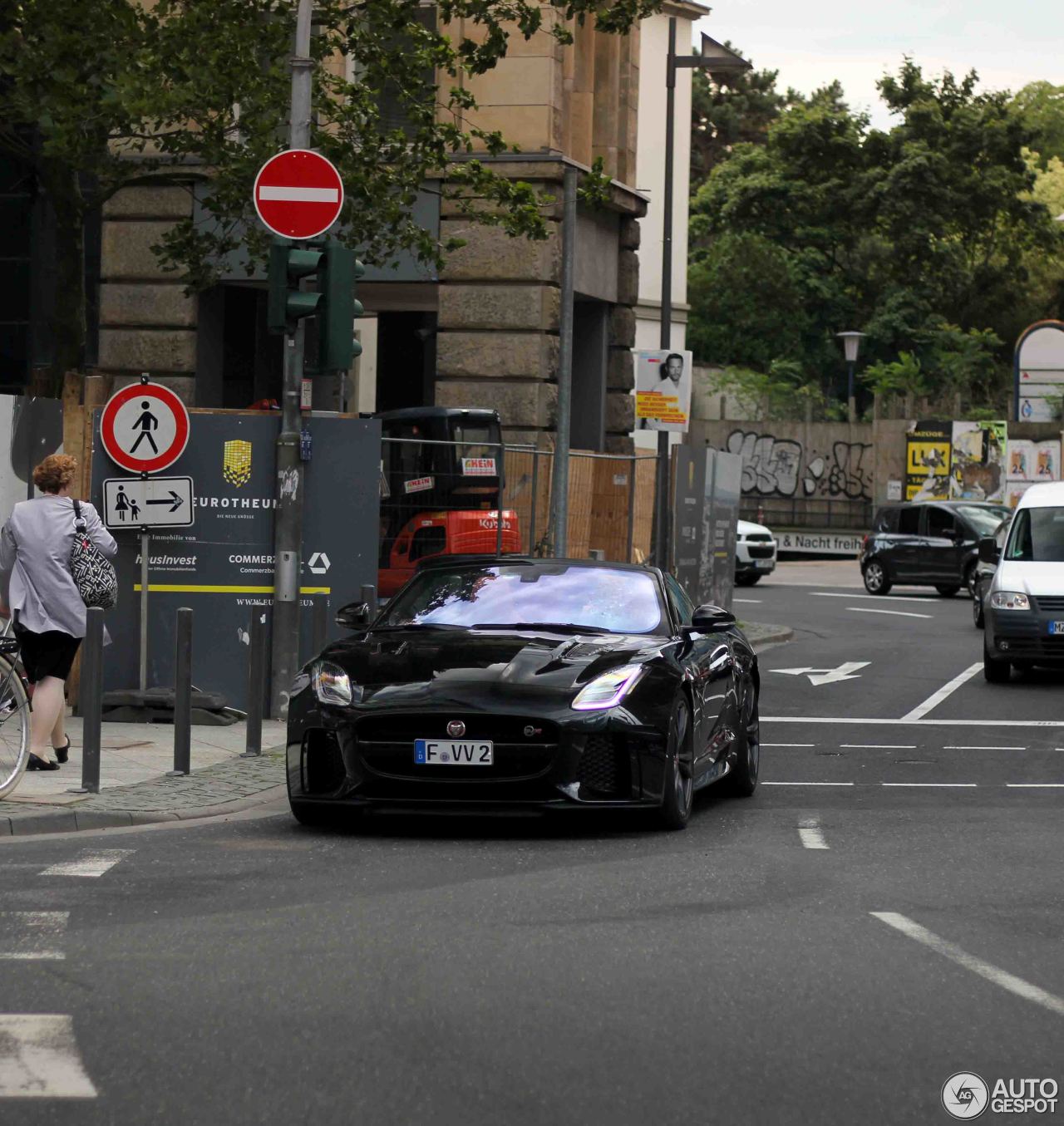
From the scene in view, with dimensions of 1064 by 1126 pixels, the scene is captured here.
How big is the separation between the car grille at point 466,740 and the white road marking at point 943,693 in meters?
8.19

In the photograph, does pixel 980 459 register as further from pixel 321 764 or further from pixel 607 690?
pixel 321 764

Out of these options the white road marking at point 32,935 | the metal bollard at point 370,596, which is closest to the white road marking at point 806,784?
the metal bollard at point 370,596

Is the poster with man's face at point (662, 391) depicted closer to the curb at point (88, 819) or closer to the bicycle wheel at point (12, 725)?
the curb at point (88, 819)

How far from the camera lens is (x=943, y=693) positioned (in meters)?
19.8

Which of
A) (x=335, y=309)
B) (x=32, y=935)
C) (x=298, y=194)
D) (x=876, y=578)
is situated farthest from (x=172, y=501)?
(x=876, y=578)

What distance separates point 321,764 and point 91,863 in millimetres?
1376

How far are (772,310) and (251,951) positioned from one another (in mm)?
64347

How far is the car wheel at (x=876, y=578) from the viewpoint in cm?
3938

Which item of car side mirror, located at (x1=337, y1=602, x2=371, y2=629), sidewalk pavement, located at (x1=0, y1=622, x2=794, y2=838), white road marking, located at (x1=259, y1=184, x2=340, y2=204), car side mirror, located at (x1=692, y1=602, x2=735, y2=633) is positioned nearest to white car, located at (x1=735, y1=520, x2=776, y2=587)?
sidewalk pavement, located at (x1=0, y1=622, x2=794, y2=838)

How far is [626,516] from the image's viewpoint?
25.0 metres

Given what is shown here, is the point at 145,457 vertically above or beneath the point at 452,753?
above

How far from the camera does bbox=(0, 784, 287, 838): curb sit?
1011 centimetres

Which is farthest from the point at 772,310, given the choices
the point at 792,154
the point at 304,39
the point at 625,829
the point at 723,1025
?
the point at 723,1025

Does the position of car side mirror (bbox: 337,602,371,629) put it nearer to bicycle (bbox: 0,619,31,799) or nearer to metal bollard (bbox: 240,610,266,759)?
metal bollard (bbox: 240,610,266,759)
